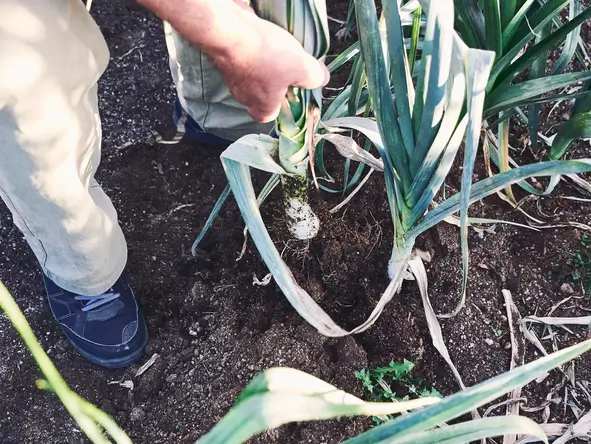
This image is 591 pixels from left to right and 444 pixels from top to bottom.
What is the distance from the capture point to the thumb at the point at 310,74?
0.77 meters

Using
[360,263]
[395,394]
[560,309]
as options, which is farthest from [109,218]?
[560,309]

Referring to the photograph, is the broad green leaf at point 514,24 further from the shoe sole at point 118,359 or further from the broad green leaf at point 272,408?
the shoe sole at point 118,359

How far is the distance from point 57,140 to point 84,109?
10cm

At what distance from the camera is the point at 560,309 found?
1188 millimetres

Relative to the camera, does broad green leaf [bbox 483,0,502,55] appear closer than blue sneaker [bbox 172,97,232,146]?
Yes

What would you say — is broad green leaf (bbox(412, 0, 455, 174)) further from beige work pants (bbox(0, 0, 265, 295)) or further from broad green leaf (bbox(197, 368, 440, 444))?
beige work pants (bbox(0, 0, 265, 295))

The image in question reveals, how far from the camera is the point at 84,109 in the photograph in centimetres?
98

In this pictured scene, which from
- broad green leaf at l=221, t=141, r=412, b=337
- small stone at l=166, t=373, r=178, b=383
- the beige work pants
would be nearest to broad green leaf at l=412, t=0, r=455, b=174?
broad green leaf at l=221, t=141, r=412, b=337

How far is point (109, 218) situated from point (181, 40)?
434 mm

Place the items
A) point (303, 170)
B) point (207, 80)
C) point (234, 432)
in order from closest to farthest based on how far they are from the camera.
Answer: point (234, 432) < point (303, 170) < point (207, 80)

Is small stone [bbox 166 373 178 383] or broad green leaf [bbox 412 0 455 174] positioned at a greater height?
broad green leaf [bbox 412 0 455 174]

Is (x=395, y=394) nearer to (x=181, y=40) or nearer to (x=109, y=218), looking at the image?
(x=109, y=218)

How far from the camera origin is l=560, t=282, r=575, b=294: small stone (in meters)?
1.21

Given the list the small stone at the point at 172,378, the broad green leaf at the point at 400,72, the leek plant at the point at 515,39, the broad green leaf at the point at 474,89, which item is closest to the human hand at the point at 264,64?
the broad green leaf at the point at 400,72
